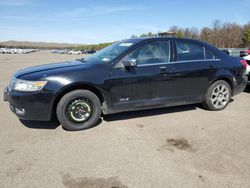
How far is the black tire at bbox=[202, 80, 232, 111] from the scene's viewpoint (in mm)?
5066

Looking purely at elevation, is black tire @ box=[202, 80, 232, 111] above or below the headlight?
below

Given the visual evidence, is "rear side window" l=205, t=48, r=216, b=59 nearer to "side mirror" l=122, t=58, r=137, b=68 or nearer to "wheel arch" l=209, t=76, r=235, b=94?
Result: "wheel arch" l=209, t=76, r=235, b=94

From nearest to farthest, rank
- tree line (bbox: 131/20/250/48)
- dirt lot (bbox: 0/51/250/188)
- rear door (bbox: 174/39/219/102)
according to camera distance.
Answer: dirt lot (bbox: 0/51/250/188), rear door (bbox: 174/39/219/102), tree line (bbox: 131/20/250/48)

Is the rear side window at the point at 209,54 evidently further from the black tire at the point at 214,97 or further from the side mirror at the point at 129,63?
the side mirror at the point at 129,63

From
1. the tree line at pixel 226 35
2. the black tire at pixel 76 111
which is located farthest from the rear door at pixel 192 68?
the tree line at pixel 226 35

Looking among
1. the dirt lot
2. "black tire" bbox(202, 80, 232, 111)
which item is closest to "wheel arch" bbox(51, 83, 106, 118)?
the dirt lot

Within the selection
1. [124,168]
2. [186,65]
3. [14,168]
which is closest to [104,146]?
[124,168]

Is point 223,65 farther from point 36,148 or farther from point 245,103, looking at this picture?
point 36,148

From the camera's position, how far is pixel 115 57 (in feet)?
13.7

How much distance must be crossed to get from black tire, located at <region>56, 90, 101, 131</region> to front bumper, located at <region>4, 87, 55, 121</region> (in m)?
0.19

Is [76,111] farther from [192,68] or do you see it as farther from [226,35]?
[226,35]

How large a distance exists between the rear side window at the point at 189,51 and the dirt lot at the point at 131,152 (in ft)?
4.17

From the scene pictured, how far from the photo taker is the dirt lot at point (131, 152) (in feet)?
8.69

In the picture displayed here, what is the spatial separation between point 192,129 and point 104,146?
68.0 inches
